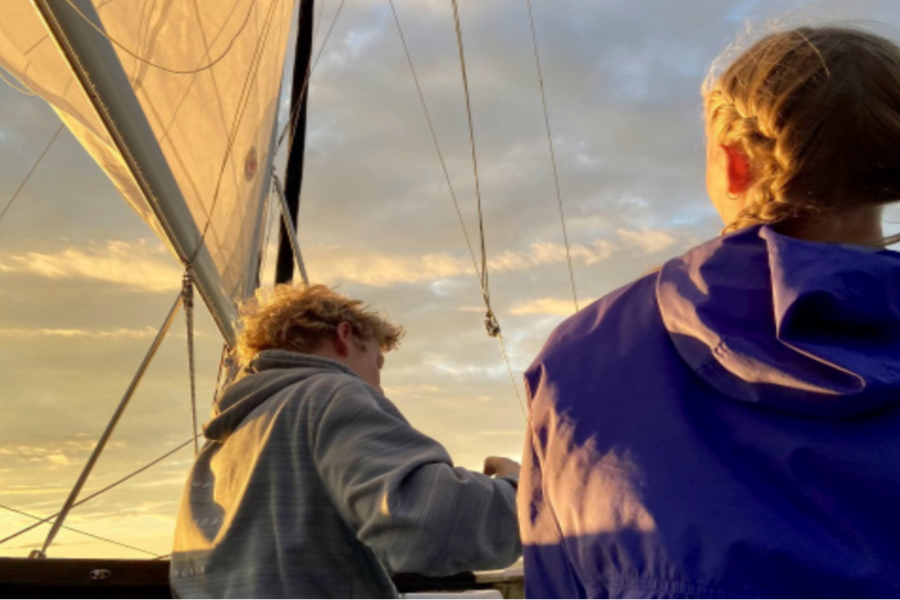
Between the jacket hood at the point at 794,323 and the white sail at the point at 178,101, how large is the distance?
2494 mm

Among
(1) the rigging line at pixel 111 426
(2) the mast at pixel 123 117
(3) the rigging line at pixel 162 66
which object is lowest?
(1) the rigging line at pixel 111 426

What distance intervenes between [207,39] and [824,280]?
4219 millimetres

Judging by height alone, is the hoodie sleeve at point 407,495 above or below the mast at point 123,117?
below

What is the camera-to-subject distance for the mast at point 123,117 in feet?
9.69

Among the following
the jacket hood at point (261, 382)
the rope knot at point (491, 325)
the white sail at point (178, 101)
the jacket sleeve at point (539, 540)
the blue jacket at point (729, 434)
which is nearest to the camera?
the blue jacket at point (729, 434)

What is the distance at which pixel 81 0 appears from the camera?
2.92m

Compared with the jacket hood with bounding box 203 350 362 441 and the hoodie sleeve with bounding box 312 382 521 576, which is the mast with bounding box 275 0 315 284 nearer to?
the jacket hood with bounding box 203 350 362 441

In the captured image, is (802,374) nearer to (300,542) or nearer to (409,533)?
(409,533)

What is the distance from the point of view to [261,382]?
1824 mm

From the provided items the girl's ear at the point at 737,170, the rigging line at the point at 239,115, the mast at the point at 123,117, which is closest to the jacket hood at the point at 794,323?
the girl's ear at the point at 737,170

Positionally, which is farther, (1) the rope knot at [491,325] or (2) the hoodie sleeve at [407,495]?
(1) the rope knot at [491,325]

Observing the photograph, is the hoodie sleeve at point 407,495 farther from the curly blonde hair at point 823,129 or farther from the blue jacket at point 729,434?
the curly blonde hair at point 823,129

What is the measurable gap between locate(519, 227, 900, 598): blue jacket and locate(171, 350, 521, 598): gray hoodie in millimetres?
595

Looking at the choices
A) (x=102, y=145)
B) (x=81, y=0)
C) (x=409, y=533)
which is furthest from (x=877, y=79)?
(x=102, y=145)
